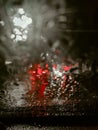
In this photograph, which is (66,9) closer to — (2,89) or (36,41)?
(36,41)

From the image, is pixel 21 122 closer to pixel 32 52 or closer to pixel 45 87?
pixel 45 87

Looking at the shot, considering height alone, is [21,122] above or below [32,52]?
below

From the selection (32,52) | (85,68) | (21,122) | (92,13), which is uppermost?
(92,13)

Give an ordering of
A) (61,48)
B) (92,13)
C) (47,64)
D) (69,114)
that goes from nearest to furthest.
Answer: (92,13) → (61,48) → (47,64) → (69,114)

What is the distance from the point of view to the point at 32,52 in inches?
125

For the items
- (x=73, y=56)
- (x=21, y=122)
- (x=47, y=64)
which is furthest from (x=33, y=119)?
(x=73, y=56)

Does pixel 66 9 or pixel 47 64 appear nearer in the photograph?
pixel 66 9

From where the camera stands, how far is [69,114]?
12.3 feet

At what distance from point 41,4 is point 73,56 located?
70 centimetres

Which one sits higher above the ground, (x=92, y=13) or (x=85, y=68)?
(x=92, y=13)

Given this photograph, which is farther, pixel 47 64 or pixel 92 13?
pixel 47 64

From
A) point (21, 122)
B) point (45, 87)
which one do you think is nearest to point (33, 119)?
point (21, 122)

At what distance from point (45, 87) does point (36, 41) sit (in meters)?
0.86

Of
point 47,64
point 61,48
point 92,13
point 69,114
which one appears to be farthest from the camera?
point 69,114
